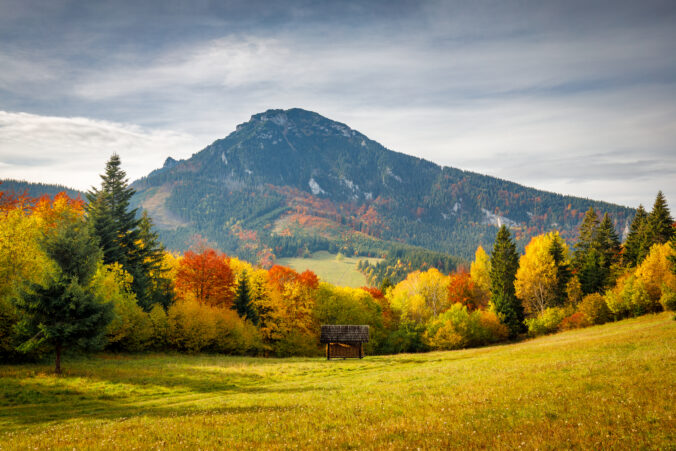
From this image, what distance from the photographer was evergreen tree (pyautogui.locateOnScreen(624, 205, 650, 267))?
6250cm

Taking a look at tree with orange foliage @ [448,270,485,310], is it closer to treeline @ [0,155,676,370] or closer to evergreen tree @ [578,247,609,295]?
treeline @ [0,155,676,370]

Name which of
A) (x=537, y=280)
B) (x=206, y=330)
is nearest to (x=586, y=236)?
(x=537, y=280)

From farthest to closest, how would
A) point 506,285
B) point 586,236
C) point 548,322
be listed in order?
point 586,236 → point 506,285 → point 548,322

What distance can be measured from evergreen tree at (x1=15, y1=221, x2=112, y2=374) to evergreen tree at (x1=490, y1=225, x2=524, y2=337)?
64564mm

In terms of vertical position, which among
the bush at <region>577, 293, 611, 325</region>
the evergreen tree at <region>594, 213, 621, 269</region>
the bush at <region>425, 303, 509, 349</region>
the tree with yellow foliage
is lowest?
the bush at <region>425, 303, 509, 349</region>

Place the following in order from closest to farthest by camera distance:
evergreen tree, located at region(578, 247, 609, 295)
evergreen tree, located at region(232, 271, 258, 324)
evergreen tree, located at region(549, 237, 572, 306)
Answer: evergreen tree, located at region(232, 271, 258, 324)
evergreen tree, located at region(578, 247, 609, 295)
evergreen tree, located at region(549, 237, 572, 306)

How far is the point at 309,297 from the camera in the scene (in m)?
69.8

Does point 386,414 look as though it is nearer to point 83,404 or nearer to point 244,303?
point 83,404

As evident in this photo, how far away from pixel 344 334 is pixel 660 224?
54661mm

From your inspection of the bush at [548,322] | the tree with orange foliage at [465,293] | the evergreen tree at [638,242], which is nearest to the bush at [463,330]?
the bush at [548,322]

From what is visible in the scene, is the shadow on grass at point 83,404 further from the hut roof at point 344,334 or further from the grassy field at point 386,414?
the hut roof at point 344,334

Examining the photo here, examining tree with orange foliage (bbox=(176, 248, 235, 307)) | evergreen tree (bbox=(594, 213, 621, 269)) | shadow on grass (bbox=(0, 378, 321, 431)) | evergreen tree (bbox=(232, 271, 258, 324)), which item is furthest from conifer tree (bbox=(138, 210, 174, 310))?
evergreen tree (bbox=(594, 213, 621, 269))

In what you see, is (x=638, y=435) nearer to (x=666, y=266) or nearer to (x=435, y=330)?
(x=666, y=266)

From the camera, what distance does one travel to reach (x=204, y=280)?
214 ft
